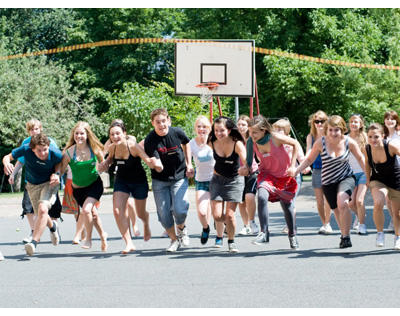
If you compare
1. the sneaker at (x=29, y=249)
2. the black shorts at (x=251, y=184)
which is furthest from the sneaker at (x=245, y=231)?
the sneaker at (x=29, y=249)

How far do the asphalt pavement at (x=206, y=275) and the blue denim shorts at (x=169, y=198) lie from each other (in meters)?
0.51

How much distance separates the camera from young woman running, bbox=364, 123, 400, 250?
352 inches

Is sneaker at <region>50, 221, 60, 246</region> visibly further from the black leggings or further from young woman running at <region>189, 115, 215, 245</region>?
the black leggings

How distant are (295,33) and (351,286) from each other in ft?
102

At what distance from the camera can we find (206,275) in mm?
7613

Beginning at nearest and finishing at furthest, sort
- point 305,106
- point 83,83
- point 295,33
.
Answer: point 295,33 → point 305,106 → point 83,83

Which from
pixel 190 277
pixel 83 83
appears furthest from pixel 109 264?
pixel 83 83

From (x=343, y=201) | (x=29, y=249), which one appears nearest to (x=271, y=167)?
(x=343, y=201)

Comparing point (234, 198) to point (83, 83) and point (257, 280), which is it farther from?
point (83, 83)

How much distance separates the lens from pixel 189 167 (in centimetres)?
956

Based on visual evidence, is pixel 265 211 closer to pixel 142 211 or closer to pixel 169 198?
pixel 169 198

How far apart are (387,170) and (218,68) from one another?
15.2 m

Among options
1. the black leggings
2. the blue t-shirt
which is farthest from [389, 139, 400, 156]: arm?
the blue t-shirt

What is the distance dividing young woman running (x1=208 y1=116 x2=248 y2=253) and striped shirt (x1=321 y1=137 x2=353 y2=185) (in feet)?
3.37
